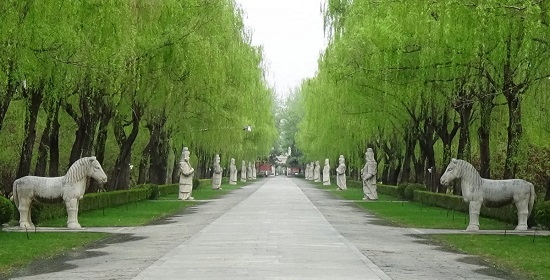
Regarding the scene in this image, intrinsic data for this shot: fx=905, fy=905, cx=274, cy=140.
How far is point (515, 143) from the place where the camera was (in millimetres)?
22062

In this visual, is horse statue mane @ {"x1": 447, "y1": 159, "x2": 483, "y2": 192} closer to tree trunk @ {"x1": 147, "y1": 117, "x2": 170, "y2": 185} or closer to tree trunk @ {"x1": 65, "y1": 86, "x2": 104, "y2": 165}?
tree trunk @ {"x1": 65, "y1": 86, "x2": 104, "y2": 165}

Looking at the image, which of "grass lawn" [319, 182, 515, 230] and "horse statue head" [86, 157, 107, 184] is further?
"grass lawn" [319, 182, 515, 230]

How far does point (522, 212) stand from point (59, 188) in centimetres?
1061

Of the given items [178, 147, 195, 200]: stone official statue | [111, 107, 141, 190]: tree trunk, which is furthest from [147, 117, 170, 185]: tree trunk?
[178, 147, 195, 200]: stone official statue

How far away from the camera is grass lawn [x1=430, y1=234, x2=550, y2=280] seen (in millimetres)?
13453

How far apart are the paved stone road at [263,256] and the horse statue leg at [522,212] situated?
242cm

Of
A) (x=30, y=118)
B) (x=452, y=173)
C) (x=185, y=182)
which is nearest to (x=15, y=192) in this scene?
(x=30, y=118)

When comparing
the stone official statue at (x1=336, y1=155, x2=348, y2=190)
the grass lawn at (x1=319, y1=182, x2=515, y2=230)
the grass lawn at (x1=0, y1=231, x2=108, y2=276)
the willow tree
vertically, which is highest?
the willow tree

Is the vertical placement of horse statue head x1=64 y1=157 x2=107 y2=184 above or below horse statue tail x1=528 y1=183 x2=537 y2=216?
above

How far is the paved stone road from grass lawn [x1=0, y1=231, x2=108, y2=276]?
0.35m

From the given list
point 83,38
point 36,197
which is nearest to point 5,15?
point 83,38

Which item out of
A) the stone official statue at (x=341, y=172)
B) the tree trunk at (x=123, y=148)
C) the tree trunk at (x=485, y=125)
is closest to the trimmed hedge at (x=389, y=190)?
the stone official statue at (x=341, y=172)

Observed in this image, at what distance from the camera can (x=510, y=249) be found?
16203 millimetres

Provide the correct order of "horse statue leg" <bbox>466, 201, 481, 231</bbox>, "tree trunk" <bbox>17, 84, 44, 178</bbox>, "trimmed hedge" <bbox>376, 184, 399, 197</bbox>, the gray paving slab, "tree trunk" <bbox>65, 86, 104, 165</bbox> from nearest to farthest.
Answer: the gray paving slab, "horse statue leg" <bbox>466, 201, 481, 231</bbox>, "tree trunk" <bbox>17, 84, 44, 178</bbox>, "tree trunk" <bbox>65, 86, 104, 165</bbox>, "trimmed hedge" <bbox>376, 184, 399, 197</bbox>
